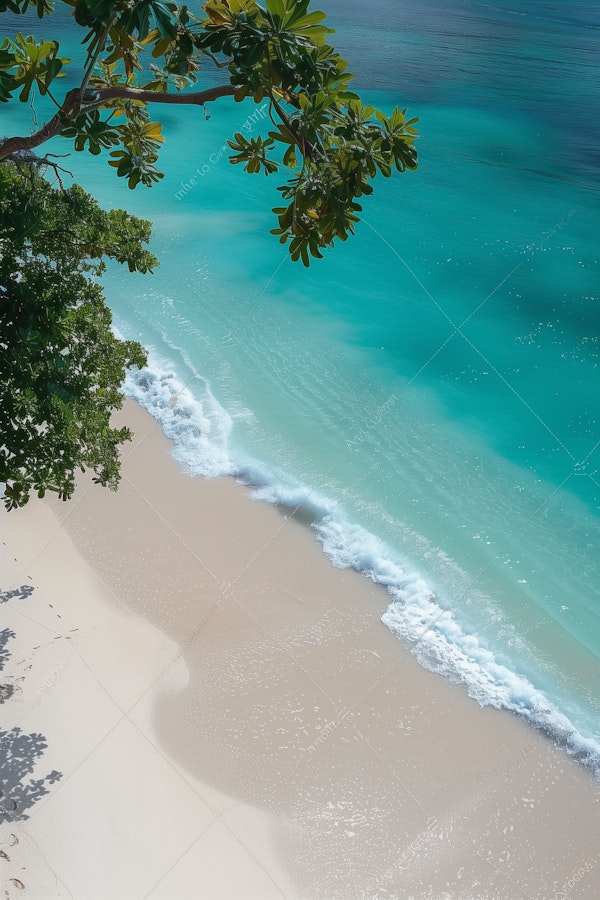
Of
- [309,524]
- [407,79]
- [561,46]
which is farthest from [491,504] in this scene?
[561,46]

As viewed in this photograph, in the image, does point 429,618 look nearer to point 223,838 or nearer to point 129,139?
point 223,838

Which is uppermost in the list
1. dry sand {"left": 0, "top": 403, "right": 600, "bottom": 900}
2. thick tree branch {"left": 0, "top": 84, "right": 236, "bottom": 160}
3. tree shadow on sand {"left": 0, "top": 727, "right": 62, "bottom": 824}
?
Answer: thick tree branch {"left": 0, "top": 84, "right": 236, "bottom": 160}

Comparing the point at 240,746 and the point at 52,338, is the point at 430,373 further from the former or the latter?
the point at 52,338

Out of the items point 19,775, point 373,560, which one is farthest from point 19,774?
point 373,560

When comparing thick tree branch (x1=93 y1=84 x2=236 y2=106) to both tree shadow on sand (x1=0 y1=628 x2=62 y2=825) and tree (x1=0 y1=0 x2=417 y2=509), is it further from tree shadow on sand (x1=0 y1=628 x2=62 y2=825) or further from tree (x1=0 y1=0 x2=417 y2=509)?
tree shadow on sand (x1=0 y1=628 x2=62 y2=825)

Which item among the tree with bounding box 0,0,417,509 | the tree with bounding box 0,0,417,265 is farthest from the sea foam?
the tree with bounding box 0,0,417,265
